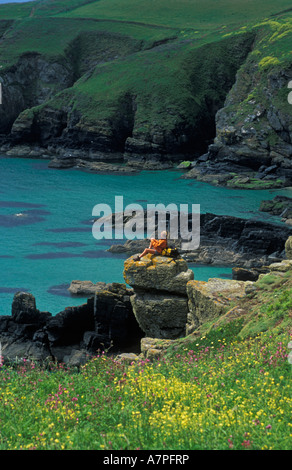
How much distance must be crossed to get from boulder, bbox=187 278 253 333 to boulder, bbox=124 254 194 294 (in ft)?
4.02

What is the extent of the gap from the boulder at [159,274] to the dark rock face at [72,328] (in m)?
7.28

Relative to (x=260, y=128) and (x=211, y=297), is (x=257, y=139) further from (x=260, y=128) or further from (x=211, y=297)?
(x=211, y=297)

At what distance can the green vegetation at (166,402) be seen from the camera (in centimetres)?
1154

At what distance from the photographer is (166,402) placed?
1337 cm

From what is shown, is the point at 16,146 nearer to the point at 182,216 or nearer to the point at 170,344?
the point at 182,216

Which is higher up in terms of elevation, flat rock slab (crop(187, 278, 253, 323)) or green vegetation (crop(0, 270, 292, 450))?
green vegetation (crop(0, 270, 292, 450))

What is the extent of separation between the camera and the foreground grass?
37.9 ft

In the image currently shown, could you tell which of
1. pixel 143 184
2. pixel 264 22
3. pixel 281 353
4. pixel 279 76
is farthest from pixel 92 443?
pixel 264 22

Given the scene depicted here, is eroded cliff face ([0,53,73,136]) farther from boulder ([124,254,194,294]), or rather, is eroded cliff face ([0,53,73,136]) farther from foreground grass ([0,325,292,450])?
foreground grass ([0,325,292,450])

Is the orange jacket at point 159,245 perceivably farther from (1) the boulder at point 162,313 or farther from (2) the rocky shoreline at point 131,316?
(1) the boulder at point 162,313

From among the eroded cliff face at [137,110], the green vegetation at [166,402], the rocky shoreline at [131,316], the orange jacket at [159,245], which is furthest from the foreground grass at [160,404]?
the eroded cliff face at [137,110]

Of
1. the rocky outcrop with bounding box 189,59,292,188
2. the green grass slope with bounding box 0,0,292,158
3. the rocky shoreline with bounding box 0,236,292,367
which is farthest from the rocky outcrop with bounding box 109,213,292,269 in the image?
the green grass slope with bounding box 0,0,292,158

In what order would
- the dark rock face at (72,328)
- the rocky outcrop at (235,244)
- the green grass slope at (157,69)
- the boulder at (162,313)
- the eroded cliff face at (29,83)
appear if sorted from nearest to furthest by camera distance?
1. the boulder at (162,313)
2. the dark rock face at (72,328)
3. the rocky outcrop at (235,244)
4. the green grass slope at (157,69)
5. the eroded cliff face at (29,83)

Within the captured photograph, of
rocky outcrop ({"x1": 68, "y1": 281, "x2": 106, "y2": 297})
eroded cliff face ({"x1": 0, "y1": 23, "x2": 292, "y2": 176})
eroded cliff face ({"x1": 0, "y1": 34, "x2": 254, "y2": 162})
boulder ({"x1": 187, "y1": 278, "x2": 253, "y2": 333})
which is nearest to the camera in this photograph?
boulder ({"x1": 187, "y1": 278, "x2": 253, "y2": 333})
